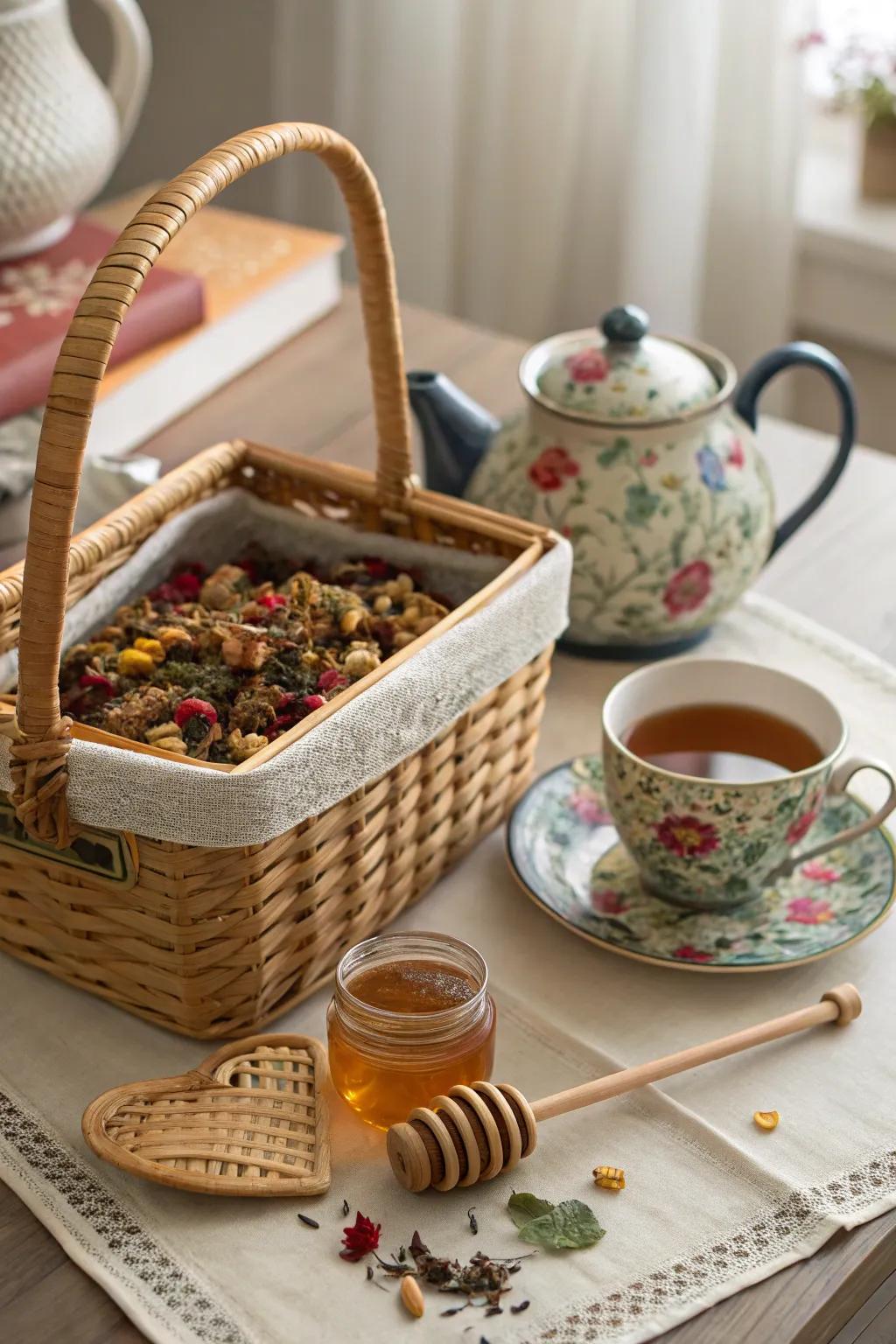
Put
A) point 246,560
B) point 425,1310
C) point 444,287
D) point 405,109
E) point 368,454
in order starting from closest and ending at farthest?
1. point 425,1310
2. point 246,560
3. point 368,454
4. point 405,109
5. point 444,287

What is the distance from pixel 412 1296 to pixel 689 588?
502mm

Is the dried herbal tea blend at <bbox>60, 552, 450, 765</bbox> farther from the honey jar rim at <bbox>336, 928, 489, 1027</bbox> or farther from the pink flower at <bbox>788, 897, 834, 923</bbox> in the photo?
the pink flower at <bbox>788, 897, 834, 923</bbox>

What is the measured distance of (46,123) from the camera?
1.21 m

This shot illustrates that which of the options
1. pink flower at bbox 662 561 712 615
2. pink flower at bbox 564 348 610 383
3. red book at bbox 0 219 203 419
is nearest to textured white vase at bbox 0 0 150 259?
red book at bbox 0 219 203 419

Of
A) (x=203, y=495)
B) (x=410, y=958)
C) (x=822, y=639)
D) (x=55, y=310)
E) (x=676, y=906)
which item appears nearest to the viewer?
(x=410, y=958)

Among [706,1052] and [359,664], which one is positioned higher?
[359,664]

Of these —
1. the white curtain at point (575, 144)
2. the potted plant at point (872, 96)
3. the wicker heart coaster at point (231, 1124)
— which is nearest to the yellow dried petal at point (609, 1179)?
the wicker heart coaster at point (231, 1124)

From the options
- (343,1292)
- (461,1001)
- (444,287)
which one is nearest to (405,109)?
(444,287)

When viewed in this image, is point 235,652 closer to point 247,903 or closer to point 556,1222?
point 247,903

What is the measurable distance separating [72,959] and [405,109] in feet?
4.51

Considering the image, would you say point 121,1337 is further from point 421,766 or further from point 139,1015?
point 421,766

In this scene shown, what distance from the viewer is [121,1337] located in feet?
1.96

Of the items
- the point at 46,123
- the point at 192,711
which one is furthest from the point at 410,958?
the point at 46,123

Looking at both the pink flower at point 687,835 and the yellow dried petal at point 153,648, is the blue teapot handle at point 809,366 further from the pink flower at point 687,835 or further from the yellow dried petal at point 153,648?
the yellow dried petal at point 153,648
